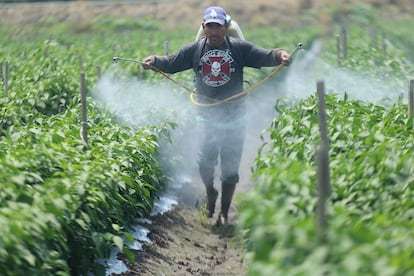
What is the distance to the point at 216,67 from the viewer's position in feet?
28.3

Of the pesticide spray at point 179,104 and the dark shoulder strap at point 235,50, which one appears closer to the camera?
the dark shoulder strap at point 235,50

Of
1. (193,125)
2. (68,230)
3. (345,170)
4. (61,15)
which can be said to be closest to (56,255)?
(68,230)

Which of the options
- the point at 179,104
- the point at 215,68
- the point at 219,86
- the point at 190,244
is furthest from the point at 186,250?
the point at 179,104

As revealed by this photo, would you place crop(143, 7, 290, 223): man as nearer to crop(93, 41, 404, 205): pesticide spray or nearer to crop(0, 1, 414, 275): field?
crop(0, 1, 414, 275): field

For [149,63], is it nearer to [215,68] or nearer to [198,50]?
[198,50]

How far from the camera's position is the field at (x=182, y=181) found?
4355 millimetres

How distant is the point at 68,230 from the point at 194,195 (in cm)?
442

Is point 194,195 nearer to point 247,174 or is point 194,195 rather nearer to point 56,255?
point 247,174

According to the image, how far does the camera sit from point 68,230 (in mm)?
5766

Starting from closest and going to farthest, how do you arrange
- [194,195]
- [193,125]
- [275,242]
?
[275,242] → [194,195] → [193,125]

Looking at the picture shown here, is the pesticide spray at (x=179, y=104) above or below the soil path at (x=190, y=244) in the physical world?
above

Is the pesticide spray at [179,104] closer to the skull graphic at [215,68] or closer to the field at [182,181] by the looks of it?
the field at [182,181]

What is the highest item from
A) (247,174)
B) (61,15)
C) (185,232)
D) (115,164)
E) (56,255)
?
(61,15)

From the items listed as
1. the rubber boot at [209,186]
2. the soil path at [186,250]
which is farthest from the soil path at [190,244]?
the rubber boot at [209,186]
